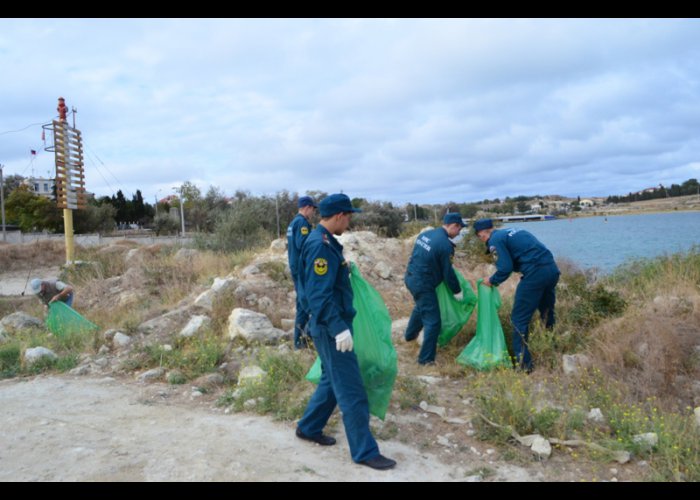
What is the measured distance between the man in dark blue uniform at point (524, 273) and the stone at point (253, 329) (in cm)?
261

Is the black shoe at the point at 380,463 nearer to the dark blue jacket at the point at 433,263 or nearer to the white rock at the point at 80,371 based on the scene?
the dark blue jacket at the point at 433,263

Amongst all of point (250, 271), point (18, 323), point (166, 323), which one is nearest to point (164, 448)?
point (166, 323)

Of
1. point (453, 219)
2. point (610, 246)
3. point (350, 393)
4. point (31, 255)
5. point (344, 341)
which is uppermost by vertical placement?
point (453, 219)

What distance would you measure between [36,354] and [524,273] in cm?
559

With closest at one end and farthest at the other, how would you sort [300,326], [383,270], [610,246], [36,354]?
[300,326], [36,354], [383,270], [610,246]

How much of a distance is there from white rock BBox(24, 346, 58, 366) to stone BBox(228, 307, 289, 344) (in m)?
2.09

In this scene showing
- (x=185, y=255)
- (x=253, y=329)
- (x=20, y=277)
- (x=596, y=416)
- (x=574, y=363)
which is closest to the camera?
(x=596, y=416)

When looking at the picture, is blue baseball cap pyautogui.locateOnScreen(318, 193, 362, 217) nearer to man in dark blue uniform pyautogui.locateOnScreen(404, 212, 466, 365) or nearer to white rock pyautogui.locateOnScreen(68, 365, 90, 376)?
man in dark blue uniform pyautogui.locateOnScreen(404, 212, 466, 365)

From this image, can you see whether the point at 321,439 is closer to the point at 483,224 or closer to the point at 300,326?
the point at 300,326

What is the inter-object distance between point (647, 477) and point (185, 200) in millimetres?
36926

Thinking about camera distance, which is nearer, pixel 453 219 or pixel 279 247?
pixel 453 219

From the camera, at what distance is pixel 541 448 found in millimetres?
3266

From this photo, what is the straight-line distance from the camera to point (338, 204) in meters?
3.24

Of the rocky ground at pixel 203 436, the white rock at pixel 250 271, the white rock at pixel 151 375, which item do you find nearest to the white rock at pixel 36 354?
the rocky ground at pixel 203 436
